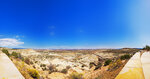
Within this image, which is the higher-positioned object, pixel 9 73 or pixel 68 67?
pixel 9 73

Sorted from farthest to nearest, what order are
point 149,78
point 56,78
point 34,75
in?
point 56,78 < point 34,75 < point 149,78

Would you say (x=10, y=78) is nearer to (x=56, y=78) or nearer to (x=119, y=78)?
(x=119, y=78)

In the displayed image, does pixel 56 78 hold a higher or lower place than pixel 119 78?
lower

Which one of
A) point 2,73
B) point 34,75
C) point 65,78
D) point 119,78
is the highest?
point 2,73

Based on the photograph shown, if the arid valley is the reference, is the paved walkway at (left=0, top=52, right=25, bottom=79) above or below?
above

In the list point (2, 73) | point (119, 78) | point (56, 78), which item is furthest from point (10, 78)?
point (56, 78)

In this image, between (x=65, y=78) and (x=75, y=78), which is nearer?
(x=75, y=78)

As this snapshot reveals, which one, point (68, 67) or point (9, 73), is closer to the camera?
point (9, 73)

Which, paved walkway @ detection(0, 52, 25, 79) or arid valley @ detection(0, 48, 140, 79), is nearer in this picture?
paved walkway @ detection(0, 52, 25, 79)

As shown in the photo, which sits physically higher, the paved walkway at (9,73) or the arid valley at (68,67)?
the paved walkway at (9,73)

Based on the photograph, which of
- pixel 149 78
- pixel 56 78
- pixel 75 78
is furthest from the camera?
pixel 56 78

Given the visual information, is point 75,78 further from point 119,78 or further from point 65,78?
point 119,78
